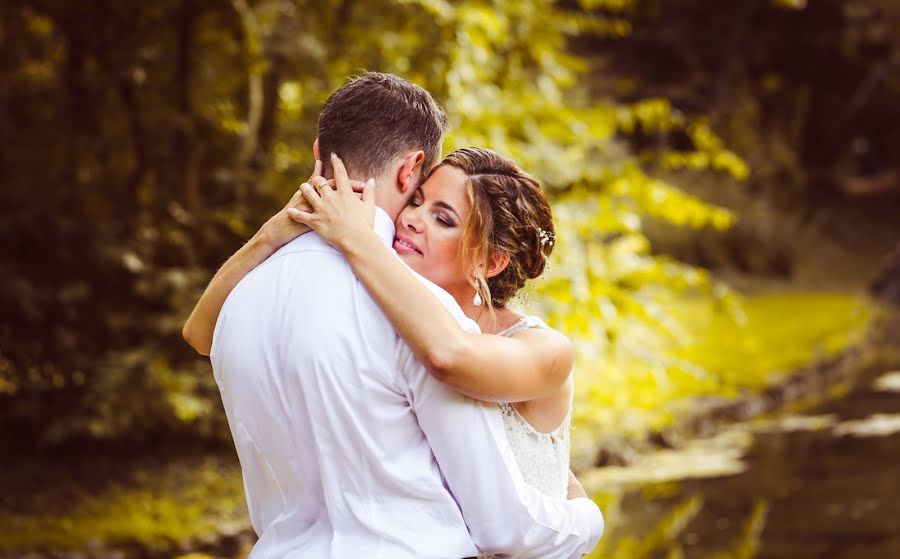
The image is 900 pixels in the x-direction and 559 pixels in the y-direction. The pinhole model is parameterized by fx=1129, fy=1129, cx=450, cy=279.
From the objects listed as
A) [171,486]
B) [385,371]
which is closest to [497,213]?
[385,371]

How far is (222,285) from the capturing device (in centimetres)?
205

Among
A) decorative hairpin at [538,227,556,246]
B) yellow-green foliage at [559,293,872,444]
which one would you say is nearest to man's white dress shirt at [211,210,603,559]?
decorative hairpin at [538,227,556,246]

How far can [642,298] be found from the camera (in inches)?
308

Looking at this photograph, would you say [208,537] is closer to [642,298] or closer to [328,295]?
[642,298]

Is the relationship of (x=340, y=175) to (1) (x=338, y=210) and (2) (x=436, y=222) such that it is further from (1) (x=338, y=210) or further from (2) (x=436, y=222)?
(2) (x=436, y=222)

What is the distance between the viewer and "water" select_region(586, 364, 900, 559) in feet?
21.1

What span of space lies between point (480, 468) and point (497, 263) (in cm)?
50

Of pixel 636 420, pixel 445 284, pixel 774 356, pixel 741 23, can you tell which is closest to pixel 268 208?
pixel 636 420

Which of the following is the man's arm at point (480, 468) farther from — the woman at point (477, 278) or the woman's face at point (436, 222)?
the woman's face at point (436, 222)

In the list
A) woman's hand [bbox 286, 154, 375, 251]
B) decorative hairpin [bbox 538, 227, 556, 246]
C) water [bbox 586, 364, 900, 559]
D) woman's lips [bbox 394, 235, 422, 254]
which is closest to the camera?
woman's hand [bbox 286, 154, 375, 251]

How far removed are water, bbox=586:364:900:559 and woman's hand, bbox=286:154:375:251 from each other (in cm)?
481

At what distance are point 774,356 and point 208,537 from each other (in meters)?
7.48

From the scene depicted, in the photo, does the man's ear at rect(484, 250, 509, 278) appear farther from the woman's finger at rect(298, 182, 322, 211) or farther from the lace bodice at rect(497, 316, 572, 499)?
the woman's finger at rect(298, 182, 322, 211)

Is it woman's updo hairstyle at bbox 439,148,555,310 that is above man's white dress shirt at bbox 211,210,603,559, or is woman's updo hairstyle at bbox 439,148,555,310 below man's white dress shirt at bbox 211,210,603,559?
above
